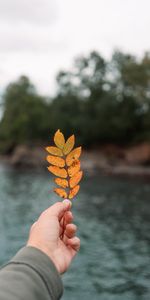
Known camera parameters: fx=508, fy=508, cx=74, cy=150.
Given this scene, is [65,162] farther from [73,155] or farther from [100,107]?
[100,107]

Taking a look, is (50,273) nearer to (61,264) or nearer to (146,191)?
(61,264)

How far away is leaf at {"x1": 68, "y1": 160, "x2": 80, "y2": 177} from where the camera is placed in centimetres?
220

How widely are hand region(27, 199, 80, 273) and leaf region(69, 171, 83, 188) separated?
0.22m

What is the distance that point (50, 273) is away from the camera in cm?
153

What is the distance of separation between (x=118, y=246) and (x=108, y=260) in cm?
265

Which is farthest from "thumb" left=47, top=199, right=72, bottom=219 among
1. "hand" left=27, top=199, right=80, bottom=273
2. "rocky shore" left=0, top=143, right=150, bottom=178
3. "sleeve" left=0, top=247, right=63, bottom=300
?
"rocky shore" left=0, top=143, right=150, bottom=178

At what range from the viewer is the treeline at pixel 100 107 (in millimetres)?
66625

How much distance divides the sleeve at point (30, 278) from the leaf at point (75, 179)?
0.68 m

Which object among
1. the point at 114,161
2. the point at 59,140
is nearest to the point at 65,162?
the point at 59,140

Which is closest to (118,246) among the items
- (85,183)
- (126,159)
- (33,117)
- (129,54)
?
(85,183)

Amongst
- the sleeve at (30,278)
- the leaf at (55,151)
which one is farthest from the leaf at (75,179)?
the sleeve at (30,278)

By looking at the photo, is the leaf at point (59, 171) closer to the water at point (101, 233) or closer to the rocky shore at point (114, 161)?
the water at point (101, 233)

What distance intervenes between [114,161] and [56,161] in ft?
216

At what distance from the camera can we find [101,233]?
24.8m
